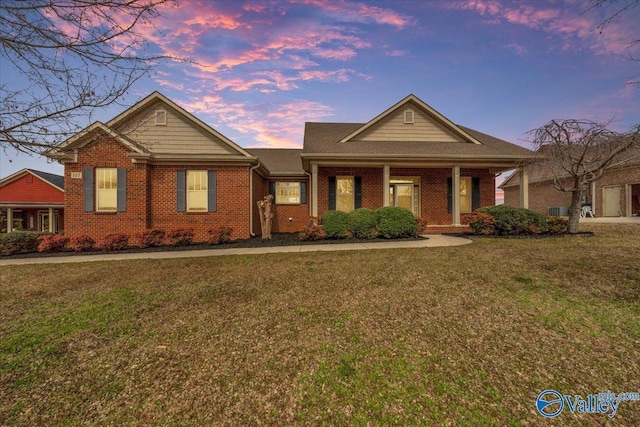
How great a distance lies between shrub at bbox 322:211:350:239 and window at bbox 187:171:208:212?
17.1ft

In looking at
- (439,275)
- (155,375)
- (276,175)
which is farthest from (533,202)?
(155,375)

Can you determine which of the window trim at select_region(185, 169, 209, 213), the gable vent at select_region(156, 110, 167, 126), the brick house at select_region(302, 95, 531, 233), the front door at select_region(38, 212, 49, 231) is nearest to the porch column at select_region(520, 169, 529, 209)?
the brick house at select_region(302, 95, 531, 233)

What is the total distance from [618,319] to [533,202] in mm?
24567

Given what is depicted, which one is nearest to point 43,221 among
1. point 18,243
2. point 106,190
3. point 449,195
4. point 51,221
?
point 51,221

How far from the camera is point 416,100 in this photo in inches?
520

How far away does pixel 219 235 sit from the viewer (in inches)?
400

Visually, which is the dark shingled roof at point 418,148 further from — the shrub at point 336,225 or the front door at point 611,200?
the front door at point 611,200

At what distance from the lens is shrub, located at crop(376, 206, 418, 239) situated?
33.4 feet

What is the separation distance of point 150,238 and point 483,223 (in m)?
12.3

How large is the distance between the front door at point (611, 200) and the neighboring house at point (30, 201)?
3922cm

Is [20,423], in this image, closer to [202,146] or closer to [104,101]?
[104,101]

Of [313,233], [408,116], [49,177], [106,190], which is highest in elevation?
[408,116]

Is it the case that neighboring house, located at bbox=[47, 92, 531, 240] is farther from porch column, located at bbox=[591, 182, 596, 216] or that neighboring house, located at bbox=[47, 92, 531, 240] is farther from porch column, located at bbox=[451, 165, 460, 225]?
porch column, located at bbox=[591, 182, 596, 216]

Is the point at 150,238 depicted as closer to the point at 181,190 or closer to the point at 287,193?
the point at 181,190
